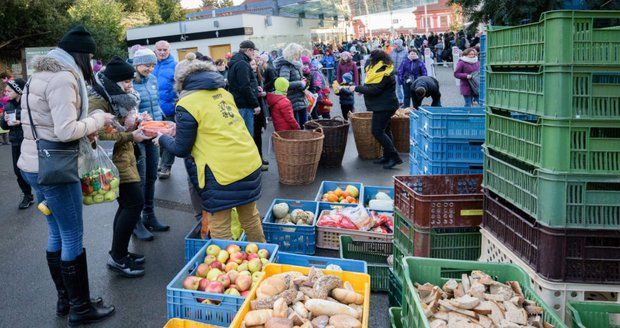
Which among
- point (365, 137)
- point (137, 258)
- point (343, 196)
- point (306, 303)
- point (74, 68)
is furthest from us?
point (365, 137)

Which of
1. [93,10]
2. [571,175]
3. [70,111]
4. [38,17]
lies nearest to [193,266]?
[70,111]

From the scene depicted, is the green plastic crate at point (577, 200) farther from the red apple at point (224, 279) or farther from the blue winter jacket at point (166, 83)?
the blue winter jacket at point (166, 83)

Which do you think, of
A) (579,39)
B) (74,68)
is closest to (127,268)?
(74,68)

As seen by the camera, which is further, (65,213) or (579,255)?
(65,213)

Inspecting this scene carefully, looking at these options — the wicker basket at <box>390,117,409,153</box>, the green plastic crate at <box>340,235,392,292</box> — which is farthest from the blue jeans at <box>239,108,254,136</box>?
the green plastic crate at <box>340,235,392,292</box>

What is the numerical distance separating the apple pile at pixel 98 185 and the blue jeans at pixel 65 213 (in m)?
0.19

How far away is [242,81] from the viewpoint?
7.46 meters

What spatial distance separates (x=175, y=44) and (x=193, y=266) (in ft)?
83.3

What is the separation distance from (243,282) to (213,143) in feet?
3.59

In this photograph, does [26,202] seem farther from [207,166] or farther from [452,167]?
[452,167]

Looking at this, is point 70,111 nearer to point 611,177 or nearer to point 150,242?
point 150,242

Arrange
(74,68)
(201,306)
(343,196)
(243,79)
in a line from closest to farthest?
(201,306) < (74,68) < (343,196) < (243,79)

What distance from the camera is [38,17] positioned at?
2333 cm

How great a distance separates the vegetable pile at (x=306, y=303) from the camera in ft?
8.50
